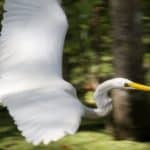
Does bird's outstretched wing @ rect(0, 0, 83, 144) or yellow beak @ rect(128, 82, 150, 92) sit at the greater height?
bird's outstretched wing @ rect(0, 0, 83, 144)

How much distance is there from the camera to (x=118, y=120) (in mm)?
7039

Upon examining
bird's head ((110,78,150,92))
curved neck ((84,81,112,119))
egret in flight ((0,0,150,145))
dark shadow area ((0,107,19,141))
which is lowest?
dark shadow area ((0,107,19,141))

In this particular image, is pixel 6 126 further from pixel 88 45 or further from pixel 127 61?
pixel 127 61

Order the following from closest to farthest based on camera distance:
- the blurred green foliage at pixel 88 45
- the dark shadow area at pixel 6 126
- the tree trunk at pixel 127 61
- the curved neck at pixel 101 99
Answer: the curved neck at pixel 101 99
the tree trunk at pixel 127 61
the dark shadow area at pixel 6 126
the blurred green foliage at pixel 88 45

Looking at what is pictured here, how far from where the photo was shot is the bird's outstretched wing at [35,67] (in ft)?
18.5

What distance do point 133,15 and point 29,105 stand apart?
4.17 ft

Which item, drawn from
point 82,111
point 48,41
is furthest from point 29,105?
point 48,41

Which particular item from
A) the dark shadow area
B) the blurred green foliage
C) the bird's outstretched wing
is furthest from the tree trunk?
the dark shadow area

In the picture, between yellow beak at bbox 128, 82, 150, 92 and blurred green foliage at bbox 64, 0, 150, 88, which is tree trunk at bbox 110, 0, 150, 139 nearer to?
yellow beak at bbox 128, 82, 150, 92

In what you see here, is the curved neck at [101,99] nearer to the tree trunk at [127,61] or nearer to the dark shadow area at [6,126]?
the tree trunk at [127,61]

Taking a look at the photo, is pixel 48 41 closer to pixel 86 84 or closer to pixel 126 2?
pixel 126 2

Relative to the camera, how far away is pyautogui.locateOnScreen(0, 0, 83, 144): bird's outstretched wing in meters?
5.63

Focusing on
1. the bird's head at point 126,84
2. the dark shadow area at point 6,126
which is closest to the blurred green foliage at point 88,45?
the dark shadow area at point 6,126

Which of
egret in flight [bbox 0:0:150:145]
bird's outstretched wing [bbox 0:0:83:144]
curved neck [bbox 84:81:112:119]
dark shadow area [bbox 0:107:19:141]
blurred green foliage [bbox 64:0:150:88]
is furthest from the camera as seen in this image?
blurred green foliage [bbox 64:0:150:88]
